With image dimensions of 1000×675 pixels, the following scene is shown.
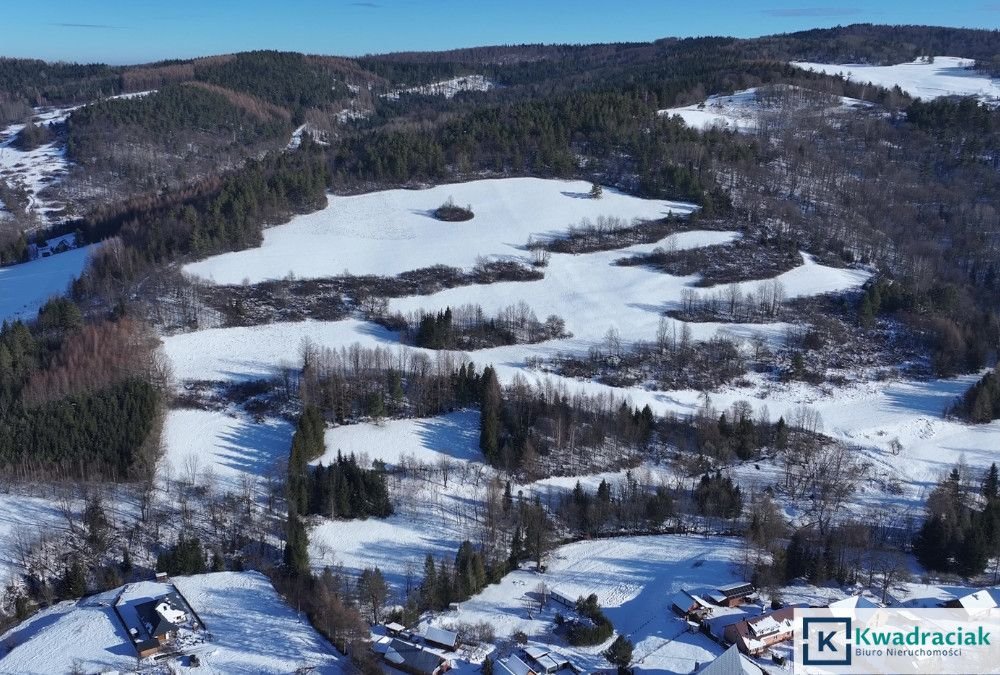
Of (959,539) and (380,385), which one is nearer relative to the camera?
(959,539)

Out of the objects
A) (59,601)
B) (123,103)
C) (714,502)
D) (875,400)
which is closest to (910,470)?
(875,400)

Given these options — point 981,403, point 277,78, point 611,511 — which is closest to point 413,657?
point 611,511

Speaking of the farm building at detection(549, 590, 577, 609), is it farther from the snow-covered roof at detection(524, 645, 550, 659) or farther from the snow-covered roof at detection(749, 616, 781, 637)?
the snow-covered roof at detection(749, 616, 781, 637)

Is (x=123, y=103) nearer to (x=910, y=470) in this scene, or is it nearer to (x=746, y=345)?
(x=746, y=345)

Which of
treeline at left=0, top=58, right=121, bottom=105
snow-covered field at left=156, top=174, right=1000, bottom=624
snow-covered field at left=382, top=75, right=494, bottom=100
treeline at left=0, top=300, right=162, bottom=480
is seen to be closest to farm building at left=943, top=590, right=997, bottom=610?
snow-covered field at left=156, top=174, right=1000, bottom=624

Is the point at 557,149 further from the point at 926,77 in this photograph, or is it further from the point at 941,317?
Result: the point at 926,77

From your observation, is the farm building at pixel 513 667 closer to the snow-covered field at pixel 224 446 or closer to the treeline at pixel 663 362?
the snow-covered field at pixel 224 446
